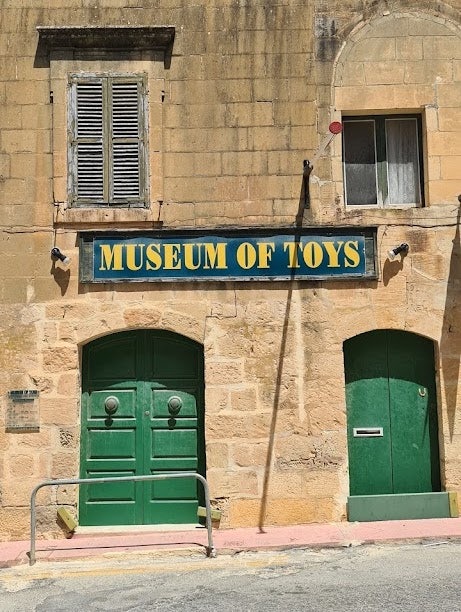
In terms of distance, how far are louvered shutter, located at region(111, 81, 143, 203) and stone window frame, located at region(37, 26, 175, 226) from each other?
13 cm

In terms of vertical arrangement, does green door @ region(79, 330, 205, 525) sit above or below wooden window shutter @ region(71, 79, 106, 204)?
below

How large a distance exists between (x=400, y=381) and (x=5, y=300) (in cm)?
493

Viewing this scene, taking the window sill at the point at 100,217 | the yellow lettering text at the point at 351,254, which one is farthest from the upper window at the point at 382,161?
the window sill at the point at 100,217

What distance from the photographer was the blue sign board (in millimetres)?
8039

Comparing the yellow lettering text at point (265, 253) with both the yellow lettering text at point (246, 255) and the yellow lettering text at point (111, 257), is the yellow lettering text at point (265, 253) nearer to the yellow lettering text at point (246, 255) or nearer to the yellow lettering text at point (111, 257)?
the yellow lettering text at point (246, 255)

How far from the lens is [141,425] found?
8.05 m

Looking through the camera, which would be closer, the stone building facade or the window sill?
the stone building facade

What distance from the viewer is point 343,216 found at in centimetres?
819

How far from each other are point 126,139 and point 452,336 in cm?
471

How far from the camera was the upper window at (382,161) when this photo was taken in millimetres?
8484

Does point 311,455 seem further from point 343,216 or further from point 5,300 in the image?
point 5,300

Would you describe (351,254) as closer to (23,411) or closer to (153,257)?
(153,257)

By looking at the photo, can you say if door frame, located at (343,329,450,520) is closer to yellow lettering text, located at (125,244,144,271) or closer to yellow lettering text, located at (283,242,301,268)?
yellow lettering text, located at (283,242,301,268)

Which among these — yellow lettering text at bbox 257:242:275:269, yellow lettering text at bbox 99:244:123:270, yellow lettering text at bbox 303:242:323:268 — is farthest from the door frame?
yellow lettering text at bbox 99:244:123:270
